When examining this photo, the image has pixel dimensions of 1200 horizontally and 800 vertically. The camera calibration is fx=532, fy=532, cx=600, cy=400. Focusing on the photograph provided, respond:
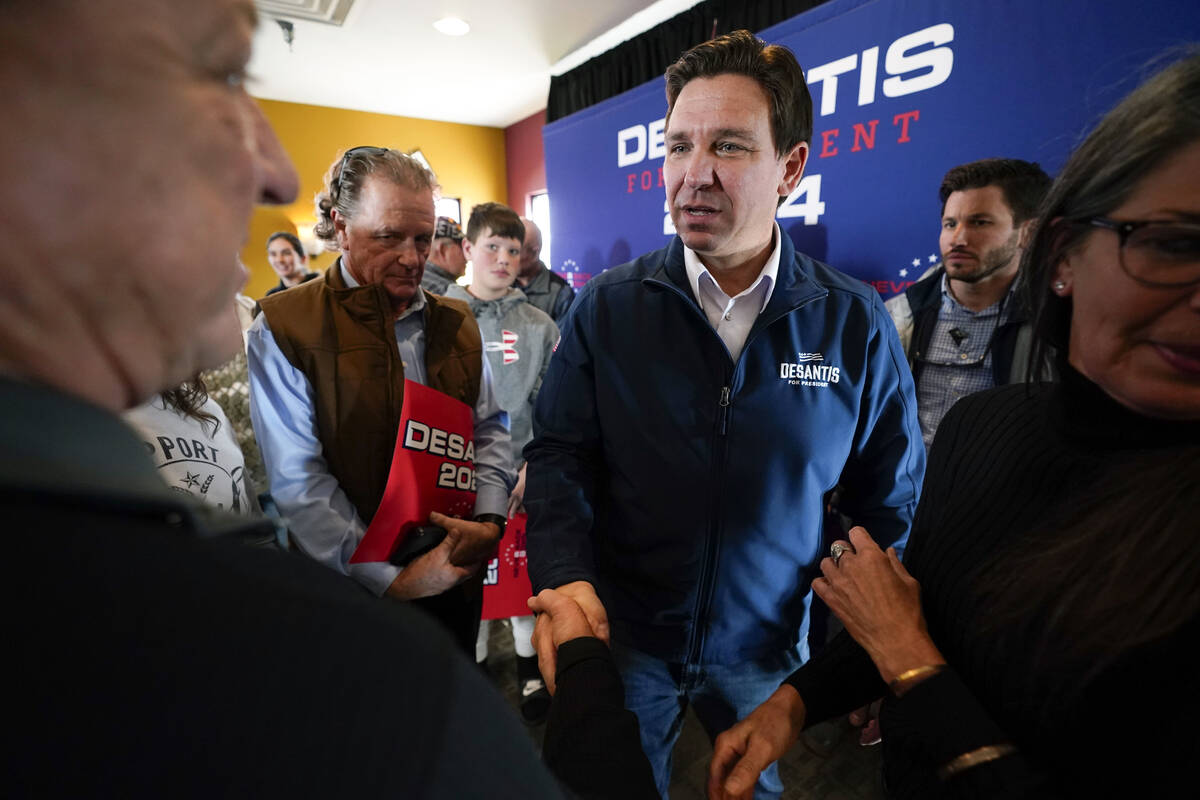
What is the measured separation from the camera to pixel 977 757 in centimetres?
63

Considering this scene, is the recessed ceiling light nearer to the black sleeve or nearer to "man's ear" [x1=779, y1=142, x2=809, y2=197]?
"man's ear" [x1=779, y1=142, x2=809, y2=197]

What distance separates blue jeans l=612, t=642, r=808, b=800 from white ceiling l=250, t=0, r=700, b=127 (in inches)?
173

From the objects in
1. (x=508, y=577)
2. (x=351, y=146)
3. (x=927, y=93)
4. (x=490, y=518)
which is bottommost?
(x=508, y=577)

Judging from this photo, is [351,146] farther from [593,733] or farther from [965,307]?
[593,733]

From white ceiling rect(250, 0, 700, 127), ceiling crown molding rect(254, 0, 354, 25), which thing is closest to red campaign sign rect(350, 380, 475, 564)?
white ceiling rect(250, 0, 700, 127)

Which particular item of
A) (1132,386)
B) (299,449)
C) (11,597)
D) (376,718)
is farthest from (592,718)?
(299,449)

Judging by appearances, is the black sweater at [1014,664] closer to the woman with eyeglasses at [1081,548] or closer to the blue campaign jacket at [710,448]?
the woman with eyeglasses at [1081,548]

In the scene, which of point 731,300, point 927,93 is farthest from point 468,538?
point 927,93

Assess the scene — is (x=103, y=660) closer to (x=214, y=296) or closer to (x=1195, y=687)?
(x=214, y=296)

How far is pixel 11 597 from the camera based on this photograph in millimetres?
219

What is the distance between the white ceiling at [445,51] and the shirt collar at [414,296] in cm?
324

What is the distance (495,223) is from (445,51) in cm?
332

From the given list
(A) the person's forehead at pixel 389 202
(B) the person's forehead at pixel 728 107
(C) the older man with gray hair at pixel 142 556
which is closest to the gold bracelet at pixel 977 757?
(C) the older man with gray hair at pixel 142 556

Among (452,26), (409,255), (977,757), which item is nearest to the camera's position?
(977,757)
